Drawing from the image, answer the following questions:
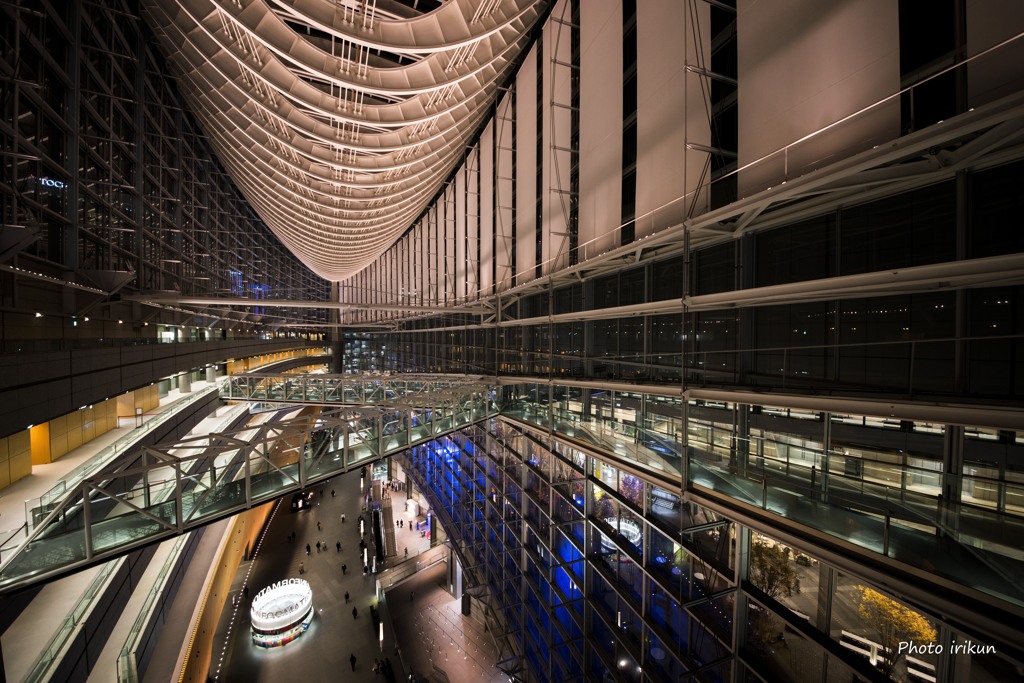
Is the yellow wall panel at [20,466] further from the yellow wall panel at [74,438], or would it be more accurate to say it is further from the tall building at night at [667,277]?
the yellow wall panel at [74,438]

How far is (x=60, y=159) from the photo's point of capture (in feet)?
33.4

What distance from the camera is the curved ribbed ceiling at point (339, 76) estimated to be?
7930mm

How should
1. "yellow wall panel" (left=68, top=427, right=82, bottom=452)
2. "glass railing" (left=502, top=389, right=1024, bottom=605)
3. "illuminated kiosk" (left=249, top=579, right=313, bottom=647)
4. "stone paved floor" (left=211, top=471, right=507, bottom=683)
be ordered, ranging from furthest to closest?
"illuminated kiosk" (left=249, top=579, right=313, bottom=647) → "stone paved floor" (left=211, top=471, right=507, bottom=683) → "yellow wall panel" (left=68, top=427, right=82, bottom=452) → "glass railing" (left=502, top=389, right=1024, bottom=605)

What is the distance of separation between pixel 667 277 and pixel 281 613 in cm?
2083

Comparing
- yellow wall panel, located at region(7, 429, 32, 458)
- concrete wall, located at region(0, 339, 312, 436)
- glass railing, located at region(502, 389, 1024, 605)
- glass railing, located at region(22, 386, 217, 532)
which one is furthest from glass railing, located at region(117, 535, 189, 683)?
glass railing, located at region(502, 389, 1024, 605)

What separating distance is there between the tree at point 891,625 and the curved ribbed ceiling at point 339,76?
11593mm

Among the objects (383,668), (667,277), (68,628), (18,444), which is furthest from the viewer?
(383,668)

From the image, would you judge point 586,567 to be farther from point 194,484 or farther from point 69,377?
point 69,377

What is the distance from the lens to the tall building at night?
3.83 m

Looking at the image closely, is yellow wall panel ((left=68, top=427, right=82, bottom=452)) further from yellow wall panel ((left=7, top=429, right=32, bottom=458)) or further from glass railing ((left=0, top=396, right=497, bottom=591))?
glass railing ((left=0, top=396, right=497, bottom=591))

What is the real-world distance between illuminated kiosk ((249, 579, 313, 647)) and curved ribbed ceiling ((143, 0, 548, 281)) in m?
17.7

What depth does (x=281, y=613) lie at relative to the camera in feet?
55.6

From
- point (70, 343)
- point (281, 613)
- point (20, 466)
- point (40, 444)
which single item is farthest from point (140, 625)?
point (70, 343)

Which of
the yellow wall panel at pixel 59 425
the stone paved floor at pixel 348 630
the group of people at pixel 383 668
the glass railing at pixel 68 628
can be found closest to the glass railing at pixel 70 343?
the yellow wall panel at pixel 59 425
